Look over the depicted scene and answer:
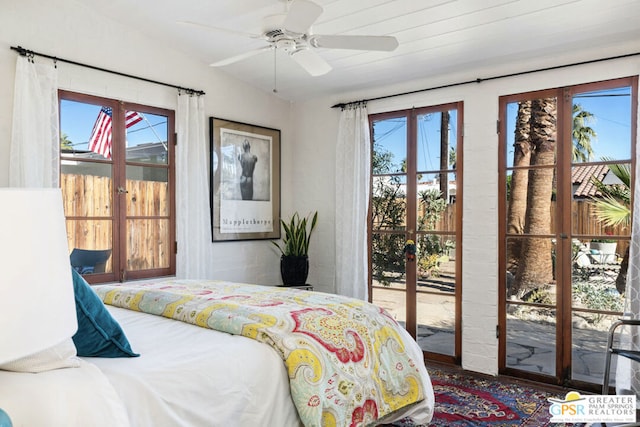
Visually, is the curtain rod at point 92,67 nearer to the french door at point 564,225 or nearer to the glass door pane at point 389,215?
the glass door pane at point 389,215

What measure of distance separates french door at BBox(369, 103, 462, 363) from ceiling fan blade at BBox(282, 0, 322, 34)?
1.98 metres

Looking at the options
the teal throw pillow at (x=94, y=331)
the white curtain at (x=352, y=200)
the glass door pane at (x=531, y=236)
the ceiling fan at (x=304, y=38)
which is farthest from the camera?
the white curtain at (x=352, y=200)

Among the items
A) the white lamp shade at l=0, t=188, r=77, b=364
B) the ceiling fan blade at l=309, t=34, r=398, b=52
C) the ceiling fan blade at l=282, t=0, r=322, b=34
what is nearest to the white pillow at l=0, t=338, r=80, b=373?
the white lamp shade at l=0, t=188, r=77, b=364

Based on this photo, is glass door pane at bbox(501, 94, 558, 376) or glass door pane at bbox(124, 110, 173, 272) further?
glass door pane at bbox(124, 110, 173, 272)

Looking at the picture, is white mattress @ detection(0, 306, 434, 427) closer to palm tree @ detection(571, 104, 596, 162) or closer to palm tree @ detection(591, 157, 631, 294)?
palm tree @ detection(591, 157, 631, 294)

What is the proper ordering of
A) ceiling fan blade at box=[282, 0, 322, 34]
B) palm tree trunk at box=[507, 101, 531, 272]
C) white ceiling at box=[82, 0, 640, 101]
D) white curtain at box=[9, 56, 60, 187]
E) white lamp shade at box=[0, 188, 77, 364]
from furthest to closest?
palm tree trunk at box=[507, 101, 531, 272] < white curtain at box=[9, 56, 60, 187] < white ceiling at box=[82, 0, 640, 101] < ceiling fan blade at box=[282, 0, 322, 34] < white lamp shade at box=[0, 188, 77, 364]

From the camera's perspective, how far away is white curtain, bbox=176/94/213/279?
12.9 feet

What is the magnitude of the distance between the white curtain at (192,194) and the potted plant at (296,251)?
2.60ft

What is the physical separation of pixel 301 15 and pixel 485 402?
264 centimetres

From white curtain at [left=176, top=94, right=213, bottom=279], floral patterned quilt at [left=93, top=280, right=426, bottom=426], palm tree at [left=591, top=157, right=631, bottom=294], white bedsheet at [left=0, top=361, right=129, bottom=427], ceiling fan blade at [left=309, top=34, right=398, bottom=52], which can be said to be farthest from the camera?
white curtain at [left=176, top=94, right=213, bottom=279]

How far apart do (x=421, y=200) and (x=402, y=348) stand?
1.95m

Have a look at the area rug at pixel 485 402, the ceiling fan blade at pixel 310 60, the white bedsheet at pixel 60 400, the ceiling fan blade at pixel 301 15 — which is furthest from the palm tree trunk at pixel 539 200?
the white bedsheet at pixel 60 400

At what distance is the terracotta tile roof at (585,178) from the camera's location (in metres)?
3.29

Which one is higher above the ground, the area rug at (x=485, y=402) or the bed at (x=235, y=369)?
the bed at (x=235, y=369)
